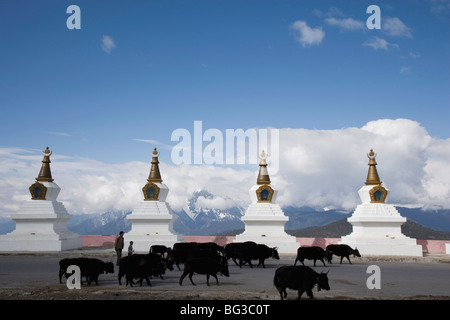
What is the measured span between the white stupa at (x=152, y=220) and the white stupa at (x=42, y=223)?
435cm

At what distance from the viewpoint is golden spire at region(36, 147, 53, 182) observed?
27.8 m

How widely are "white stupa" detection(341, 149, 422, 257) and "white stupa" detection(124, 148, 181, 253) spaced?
1193cm

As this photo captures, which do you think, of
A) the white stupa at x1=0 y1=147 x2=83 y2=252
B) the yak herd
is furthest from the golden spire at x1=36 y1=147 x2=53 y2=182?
the yak herd

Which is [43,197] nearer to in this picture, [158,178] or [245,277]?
[158,178]

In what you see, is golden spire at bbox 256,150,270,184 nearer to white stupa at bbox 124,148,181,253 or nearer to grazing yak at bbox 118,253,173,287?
white stupa at bbox 124,148,181,253

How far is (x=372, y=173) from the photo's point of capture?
2733cm

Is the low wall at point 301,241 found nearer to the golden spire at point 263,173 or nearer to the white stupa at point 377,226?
the white stupa at point 377,226

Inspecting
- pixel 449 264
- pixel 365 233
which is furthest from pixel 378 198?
pixel 449 264

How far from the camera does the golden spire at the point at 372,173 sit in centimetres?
2692

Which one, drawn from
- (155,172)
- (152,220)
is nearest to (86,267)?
(152,220)

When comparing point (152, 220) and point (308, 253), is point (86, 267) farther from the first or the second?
point (152, 220)

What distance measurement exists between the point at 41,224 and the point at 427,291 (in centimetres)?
2354

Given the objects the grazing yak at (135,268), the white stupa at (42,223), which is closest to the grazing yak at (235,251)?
the grazing yak at (135,268)

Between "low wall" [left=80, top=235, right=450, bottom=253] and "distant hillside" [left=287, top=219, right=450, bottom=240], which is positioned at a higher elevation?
"low wall" [left=80, top=235, right=450, bottom=253]
